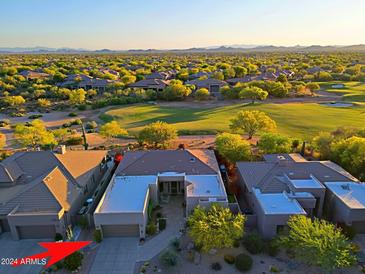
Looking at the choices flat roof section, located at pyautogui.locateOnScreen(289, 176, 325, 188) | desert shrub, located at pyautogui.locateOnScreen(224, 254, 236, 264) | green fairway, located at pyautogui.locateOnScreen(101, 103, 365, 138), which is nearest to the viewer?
desert shrub, located at pyautogui.locateOnScreen(224, 254, 236, 264)

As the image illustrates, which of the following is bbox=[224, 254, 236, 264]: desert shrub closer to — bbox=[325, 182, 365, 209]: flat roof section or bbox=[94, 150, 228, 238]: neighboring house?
bbox=[94, 150, 228, 238]: neighboring house

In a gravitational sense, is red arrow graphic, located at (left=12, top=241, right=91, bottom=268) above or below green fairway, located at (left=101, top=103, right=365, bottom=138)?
above

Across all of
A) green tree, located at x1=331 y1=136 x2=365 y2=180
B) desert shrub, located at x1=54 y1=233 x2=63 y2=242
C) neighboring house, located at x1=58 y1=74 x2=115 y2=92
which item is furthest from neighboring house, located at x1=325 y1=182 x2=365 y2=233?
neighboring house, located at x1=58 y1=74 x2=115 y2=92

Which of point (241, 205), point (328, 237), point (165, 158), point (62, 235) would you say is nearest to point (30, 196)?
point (62, 235)

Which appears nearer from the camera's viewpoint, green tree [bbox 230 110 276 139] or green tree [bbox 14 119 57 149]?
green tree [bbox 14 119 57 149]

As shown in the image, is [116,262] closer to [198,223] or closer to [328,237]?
[198,223]

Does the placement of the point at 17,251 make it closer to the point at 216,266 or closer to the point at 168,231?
the point at 168,231

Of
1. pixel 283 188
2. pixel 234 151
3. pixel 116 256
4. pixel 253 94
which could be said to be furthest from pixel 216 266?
pixel 253 94
